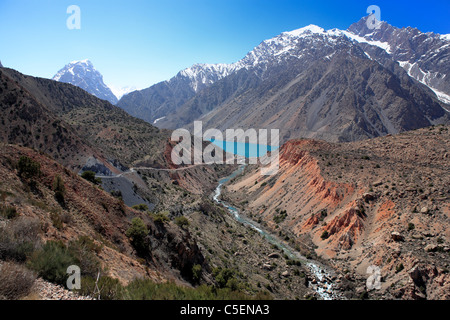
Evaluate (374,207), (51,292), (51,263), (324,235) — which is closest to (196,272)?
(51,263)

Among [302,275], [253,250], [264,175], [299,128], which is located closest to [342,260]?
[302,275]

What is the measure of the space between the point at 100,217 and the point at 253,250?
2420 centimetres

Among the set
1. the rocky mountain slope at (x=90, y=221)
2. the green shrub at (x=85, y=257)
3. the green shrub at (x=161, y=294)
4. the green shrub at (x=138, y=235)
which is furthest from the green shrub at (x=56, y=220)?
the green shrub at (x=138, y=235)

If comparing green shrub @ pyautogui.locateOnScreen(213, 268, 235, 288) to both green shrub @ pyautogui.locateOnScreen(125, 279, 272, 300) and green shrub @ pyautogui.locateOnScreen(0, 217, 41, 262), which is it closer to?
green shrub @ pyautogui.locateOnScreen(125, 279, 272, 300)

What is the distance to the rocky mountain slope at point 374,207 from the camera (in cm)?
2884

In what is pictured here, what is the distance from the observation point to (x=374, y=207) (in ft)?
128

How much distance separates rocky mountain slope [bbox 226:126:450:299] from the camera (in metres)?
28.8

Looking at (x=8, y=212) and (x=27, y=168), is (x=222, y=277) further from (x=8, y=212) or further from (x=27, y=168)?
(x=8, y=212)

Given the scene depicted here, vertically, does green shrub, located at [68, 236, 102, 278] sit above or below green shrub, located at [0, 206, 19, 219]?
below

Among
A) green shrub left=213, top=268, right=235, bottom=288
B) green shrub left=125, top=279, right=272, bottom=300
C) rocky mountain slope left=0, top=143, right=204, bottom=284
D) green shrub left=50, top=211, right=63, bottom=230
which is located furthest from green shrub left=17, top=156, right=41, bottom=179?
green shrub left=213, top=268, right=235, bottom=288

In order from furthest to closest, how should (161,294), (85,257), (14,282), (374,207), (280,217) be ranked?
(280,217) < (374,207) < (85,257) < (161,294) < (14,282)

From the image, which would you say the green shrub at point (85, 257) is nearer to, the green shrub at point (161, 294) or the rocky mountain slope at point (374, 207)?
the green shrub at point (161, 294)

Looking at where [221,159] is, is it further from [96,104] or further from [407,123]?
[407,123]
